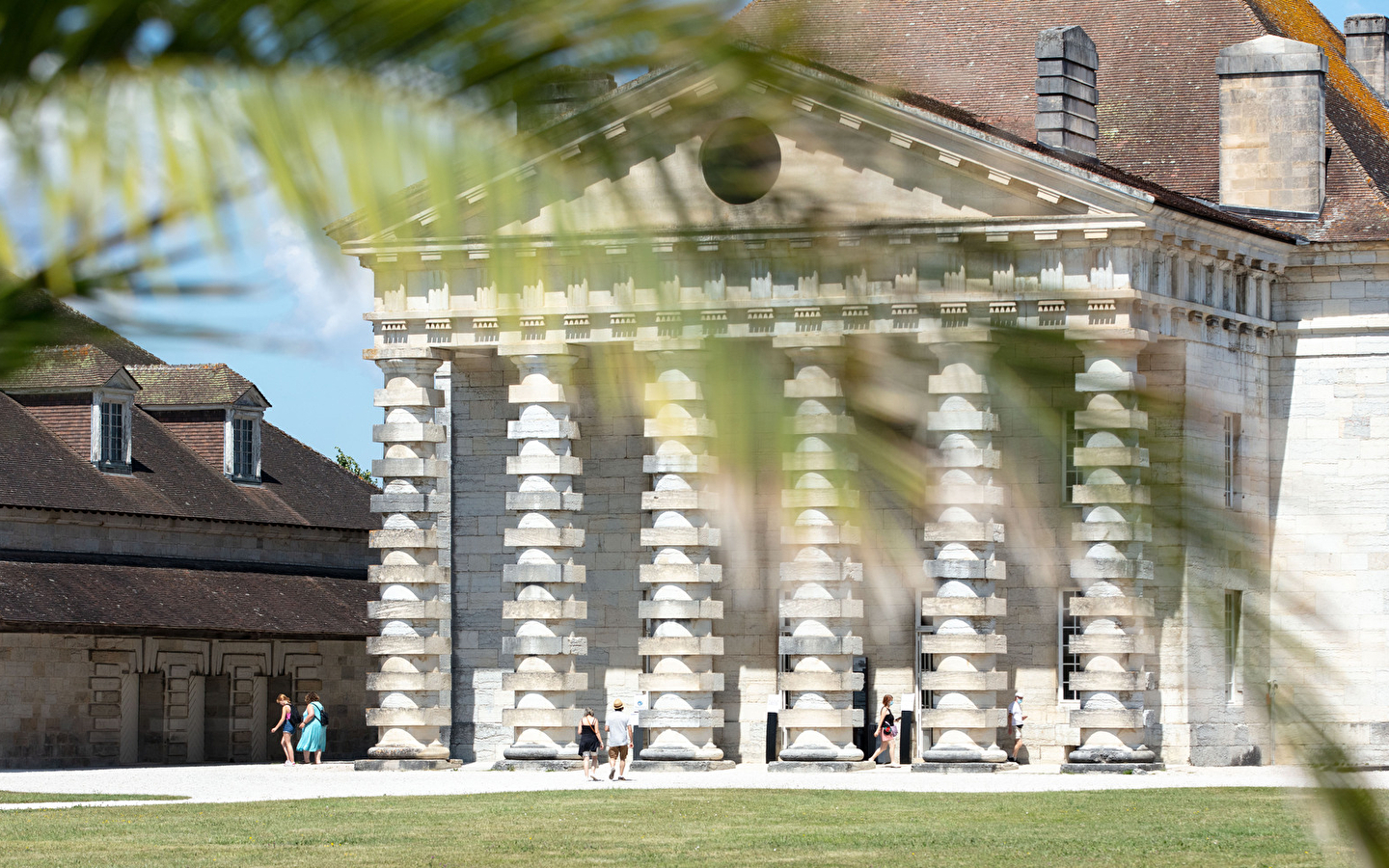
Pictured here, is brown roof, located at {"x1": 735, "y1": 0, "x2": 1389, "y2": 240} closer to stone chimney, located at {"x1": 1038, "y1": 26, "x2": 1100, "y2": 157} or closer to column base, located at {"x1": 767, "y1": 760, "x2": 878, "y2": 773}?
stone chimney, located at {"x1": 1038, "y1": 26, "x2": 1100, "y2": 157}

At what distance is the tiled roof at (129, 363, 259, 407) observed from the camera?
48656 mm

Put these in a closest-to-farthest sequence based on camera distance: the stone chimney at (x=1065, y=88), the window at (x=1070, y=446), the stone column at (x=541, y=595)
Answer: the window at (x=1070, y=446), the stone chimney at (x=1065, y=88), the stone column at (x=541, y=595)

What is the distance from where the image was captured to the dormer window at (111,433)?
4400 centimetres

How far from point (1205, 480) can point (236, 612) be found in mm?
40571

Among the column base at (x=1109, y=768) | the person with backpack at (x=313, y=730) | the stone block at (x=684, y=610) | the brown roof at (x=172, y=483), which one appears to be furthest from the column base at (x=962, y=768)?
the brown roof at (x=172, y=483)

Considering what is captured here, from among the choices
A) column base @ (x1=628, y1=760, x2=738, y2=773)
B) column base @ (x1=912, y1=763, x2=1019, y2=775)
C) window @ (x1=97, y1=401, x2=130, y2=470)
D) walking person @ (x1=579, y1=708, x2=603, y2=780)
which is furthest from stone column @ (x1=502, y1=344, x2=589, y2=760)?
window @ (x1=97, y1=401, x2=130, y2=470)

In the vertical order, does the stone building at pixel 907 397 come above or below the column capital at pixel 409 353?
below

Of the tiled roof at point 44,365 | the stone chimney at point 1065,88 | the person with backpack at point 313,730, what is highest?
the stone chimney at point 1065,88

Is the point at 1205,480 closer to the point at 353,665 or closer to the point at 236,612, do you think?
the point at 236,612

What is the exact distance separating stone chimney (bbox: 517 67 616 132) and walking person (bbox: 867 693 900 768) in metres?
32.8

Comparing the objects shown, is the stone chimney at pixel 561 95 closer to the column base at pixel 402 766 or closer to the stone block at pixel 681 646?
the stone block at pixel 681 646

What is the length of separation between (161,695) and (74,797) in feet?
40.5

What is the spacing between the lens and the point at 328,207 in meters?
1.76

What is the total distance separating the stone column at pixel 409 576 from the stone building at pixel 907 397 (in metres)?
0.06
